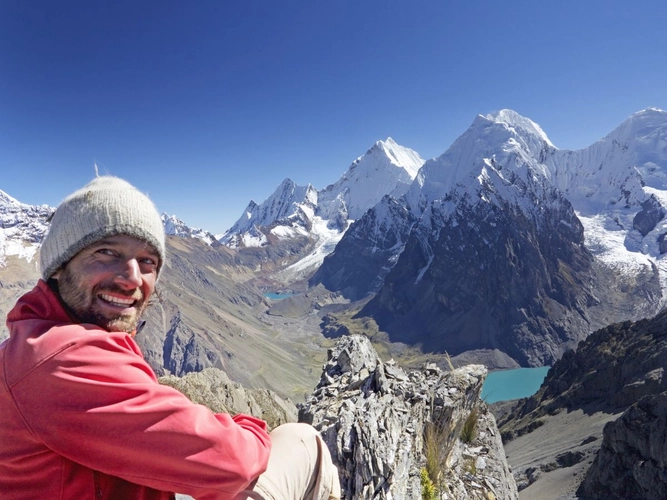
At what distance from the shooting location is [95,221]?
3.25m

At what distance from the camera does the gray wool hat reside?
126 inches

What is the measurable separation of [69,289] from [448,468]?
958 centimetres

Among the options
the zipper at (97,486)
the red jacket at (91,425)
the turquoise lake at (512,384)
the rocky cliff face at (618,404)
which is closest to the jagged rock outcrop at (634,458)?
the rocky cliff face at (618,404)

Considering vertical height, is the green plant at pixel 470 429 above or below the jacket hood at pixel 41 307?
below

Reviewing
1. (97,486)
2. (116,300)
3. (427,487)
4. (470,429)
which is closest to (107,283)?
(116,300)

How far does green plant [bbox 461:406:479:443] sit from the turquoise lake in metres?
160

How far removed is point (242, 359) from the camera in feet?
594

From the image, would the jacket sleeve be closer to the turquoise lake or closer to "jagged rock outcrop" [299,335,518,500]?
"jagged rock outcrop" [299,335,518,500]

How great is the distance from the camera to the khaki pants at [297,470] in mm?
3775

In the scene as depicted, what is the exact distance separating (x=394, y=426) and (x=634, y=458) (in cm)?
4491

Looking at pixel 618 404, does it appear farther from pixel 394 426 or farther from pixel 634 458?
pixel 394 426

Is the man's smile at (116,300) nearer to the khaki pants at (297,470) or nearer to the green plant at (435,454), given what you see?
the khaki pants at (297,470)

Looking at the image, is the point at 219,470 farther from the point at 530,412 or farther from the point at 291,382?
the point at 291,382

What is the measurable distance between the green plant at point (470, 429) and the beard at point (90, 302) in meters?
12.0
